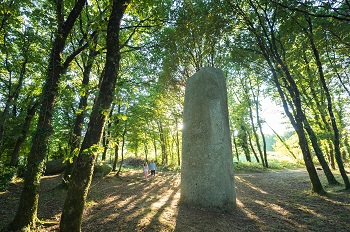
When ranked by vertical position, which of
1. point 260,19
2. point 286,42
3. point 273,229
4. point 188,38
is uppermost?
point 188,38

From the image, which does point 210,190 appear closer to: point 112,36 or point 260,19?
point 112,36

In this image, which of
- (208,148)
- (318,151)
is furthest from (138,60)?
(318,151)

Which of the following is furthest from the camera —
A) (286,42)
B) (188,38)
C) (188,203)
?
(188,38)

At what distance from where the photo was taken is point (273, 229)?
5.15 meters

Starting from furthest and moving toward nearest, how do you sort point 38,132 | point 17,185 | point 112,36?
point 17,185
point 38,132
point 112,36

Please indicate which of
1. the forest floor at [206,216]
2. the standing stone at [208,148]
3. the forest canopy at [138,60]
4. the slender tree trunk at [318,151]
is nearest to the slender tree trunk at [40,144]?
the forest canopy at [138,60]

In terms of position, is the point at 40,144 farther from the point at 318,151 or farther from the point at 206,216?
the point at 318,151

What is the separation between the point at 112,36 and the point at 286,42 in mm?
9753

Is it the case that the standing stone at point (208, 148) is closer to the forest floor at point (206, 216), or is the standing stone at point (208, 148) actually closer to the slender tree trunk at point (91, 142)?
the forest floor at point (206, 216)

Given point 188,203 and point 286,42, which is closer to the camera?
point 188,203

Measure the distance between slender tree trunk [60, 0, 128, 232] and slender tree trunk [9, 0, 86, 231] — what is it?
183cm

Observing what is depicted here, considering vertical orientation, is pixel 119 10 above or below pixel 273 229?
above

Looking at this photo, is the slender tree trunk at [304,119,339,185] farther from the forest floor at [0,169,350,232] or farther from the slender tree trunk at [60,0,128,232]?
the slender tree trunk at [60,0,128,232]

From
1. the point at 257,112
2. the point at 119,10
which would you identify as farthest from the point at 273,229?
the point at 257,112
